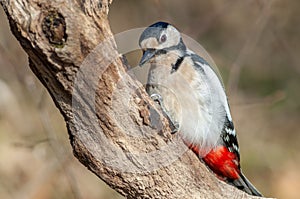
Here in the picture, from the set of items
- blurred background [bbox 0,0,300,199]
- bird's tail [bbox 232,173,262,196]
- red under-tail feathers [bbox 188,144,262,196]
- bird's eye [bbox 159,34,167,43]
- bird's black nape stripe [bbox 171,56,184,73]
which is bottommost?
blurred background [bbox 0,0,300,199]

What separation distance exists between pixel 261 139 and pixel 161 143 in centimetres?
487

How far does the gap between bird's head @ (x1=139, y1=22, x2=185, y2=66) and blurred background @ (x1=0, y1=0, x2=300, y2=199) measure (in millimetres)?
1445

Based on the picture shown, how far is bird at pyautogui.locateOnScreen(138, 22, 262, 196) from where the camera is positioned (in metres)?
3.61

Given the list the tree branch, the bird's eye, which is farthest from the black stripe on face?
the tree branch

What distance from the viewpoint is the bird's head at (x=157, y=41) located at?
3676 millimetres

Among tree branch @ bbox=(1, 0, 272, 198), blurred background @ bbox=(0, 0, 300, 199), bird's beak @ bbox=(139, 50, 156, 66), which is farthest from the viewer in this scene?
blurred background @ bbox=(0, 0, 300, 199)

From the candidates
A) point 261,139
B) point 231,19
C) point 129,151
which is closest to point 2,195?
point 261,139

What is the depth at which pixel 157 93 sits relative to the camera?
3600 millimetres

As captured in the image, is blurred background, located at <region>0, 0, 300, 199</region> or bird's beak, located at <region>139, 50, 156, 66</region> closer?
bird's beak, located at <region>139, 50, 156, 66</region>

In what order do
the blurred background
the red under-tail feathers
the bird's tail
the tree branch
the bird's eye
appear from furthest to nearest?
the blurred background
the bird's tail
the red under-tail feathers
the bird's eye
the tree branch

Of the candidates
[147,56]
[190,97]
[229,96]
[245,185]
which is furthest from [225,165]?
[229,96]

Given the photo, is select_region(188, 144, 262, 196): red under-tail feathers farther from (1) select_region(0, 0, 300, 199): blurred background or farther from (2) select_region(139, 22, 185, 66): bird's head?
(1) select_region(0, 0, 300, 199): blurred background

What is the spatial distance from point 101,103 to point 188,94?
0.89 m

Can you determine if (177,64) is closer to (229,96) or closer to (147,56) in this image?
(147,56)
